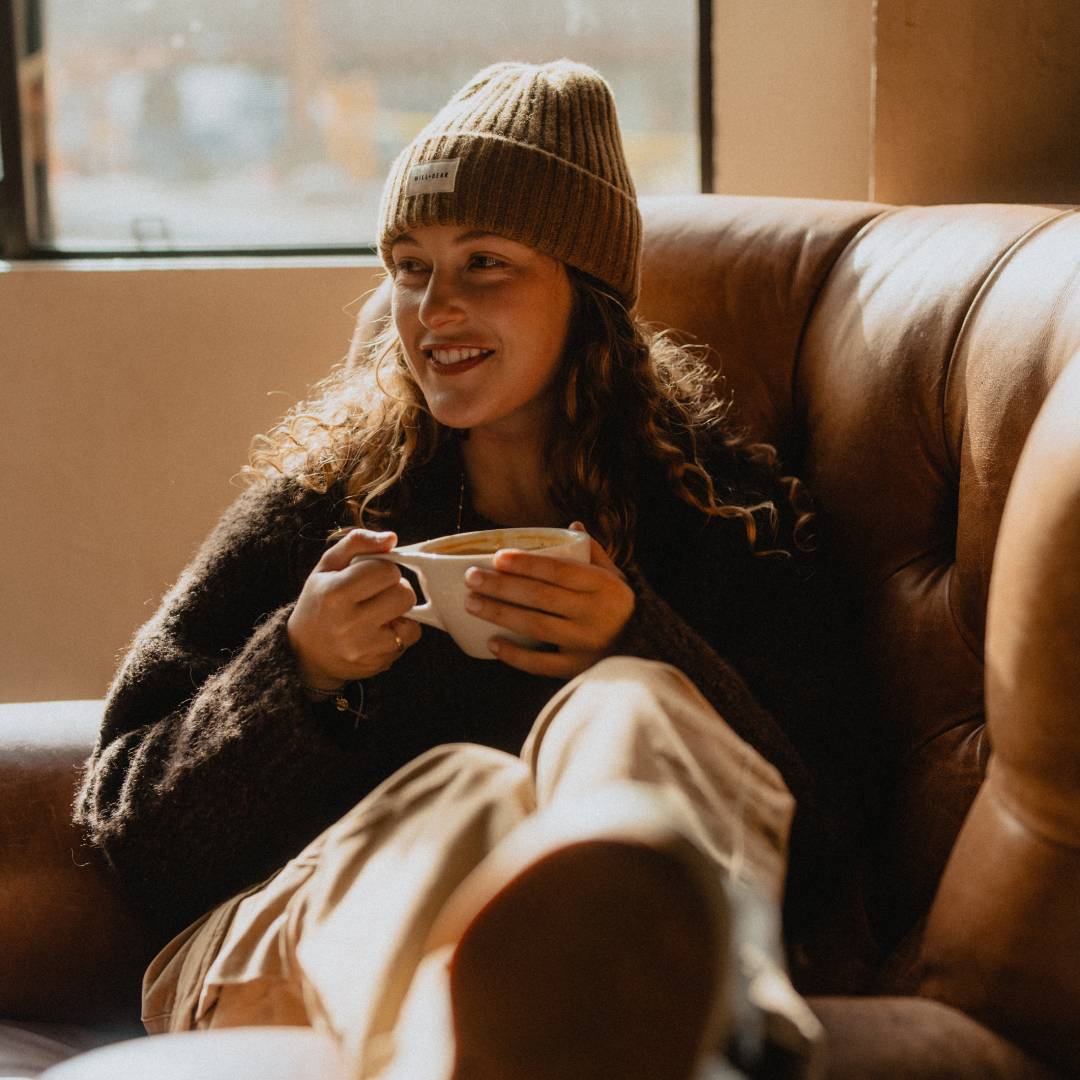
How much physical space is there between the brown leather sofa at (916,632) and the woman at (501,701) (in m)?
0.06

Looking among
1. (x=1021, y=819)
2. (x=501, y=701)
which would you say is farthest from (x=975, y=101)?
(x=1021, y=819)

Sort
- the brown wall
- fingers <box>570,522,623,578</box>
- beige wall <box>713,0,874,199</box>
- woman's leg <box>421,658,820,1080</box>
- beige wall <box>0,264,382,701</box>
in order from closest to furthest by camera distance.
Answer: woman's leg <box>421,658,820,1080</box>, fingers <box>570,522,623,578</box>, the brown wall, beige wall <box>713,0,874,199</box>, beige wall <box>0,264,382,701</box>

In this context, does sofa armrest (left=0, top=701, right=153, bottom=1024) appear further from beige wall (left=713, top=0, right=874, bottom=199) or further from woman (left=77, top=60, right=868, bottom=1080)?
beige wall (left=713, top=0, right=874, bottom=199)

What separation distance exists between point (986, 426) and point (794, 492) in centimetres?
23

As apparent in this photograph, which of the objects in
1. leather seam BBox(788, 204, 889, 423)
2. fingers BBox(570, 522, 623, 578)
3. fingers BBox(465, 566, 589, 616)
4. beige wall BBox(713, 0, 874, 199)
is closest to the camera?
fingers BBox(465, 566, 589, 616)

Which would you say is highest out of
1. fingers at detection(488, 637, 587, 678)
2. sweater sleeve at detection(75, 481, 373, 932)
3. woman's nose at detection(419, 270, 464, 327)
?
woman's nose at detection(419, 270, 464, 327)

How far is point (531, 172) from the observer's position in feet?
3.76

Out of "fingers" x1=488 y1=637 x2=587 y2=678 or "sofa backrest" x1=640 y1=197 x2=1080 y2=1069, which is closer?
"sofa backrest" x1=640 y1=197 x2=1080 y2=1069

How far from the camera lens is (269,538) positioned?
119 cm

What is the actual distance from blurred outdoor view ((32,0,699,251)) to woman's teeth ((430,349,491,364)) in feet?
2.76

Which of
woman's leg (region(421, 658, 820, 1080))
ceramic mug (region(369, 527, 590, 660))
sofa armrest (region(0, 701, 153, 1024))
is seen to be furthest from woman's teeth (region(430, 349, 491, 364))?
woman's leg (region(421, 658, 820, 1080))

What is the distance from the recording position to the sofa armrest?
41.1 inches

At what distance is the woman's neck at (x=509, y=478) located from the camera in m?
1.27

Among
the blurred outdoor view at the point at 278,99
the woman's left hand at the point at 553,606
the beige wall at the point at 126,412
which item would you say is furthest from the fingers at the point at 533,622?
the blurred outdoor view at the point at 278,99
